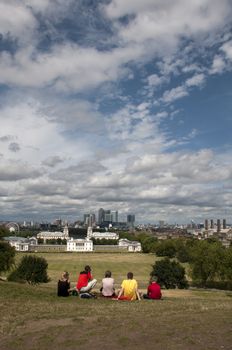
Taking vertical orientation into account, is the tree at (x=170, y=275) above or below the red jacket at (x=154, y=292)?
below

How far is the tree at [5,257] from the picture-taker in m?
64.7

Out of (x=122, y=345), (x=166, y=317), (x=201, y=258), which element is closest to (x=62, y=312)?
(x=166, y=317)

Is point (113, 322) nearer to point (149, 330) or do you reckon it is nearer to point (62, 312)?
point (149, 330)

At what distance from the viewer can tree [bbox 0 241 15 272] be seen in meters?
64.7

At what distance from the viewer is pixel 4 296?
17750 mm

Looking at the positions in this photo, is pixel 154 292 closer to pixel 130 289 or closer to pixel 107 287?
pixel 130 289

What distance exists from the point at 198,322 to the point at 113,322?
8.14 feet

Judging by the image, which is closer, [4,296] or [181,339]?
[181,339]

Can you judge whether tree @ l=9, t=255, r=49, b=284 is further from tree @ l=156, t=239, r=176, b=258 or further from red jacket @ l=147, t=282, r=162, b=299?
tree @ l=156, t=239, r=176, b=258

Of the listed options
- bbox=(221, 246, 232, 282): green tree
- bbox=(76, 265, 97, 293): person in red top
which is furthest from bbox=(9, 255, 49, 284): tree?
bbox=(76, 265, 97, 293): person in red top

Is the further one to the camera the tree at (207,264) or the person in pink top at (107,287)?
the tree at (207,264)

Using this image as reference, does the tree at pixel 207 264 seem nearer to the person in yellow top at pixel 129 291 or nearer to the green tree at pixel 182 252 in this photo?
the green tree at pixel 182 252

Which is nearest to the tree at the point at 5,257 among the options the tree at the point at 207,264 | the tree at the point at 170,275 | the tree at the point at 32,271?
the tree at the point at 32,271

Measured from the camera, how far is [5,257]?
64938 mm
